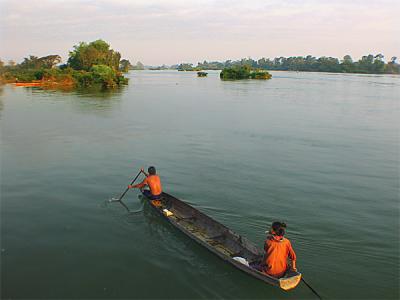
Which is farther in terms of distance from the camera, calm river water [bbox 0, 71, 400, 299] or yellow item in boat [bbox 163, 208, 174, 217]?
yellow item in boat [bbox 163, 208, 174, 217]

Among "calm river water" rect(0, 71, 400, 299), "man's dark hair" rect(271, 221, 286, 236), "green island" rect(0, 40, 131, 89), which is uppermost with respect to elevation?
"green island" rect(0, 40, 131, 89)

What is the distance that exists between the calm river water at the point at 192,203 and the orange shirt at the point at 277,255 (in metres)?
0.59

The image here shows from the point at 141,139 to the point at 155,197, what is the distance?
430 inches

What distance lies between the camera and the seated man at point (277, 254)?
8008mm

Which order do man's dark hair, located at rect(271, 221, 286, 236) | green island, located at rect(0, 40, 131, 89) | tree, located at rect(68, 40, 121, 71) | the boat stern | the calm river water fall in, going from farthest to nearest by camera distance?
tree, located at rect(68, 40, 121, 71) < green island, located at rect(0, 40, 131, 89) < the calm river water < man's dark hair, located at rect(271, 221, 286, 236) < the boat stern

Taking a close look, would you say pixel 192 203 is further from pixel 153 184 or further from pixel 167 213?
pixel 167 213

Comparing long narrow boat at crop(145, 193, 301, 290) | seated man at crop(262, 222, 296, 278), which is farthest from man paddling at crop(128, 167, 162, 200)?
seated man at crop(262, 222, 296, 278)

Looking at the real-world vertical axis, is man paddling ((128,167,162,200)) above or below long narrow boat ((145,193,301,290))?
above

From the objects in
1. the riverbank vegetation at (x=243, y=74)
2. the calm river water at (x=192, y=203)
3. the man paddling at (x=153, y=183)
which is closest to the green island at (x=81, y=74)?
the riverbank vegetation at (x=243, y=74)

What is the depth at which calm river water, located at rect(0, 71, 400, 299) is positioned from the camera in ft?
29.0

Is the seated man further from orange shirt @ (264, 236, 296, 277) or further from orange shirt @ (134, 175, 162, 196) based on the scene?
orange shirt @ (134, 175, 162, 196)

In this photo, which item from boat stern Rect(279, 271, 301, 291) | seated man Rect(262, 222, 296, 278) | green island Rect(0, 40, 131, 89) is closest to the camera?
boat stern Rect(279, 271, 301, 291)

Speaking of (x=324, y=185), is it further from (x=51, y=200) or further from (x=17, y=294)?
(x=17, y=294)

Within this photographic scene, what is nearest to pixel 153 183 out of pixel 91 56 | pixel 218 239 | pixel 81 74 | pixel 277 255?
pixel 218 239
